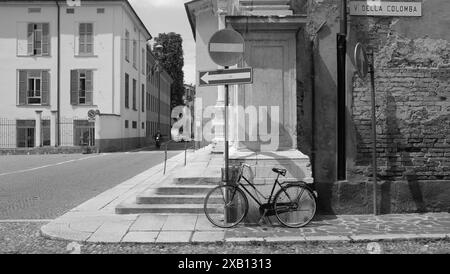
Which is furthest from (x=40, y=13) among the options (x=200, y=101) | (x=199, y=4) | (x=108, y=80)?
(x=200, y=101)

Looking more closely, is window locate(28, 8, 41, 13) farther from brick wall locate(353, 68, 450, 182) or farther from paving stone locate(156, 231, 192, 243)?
paving stone locate(156, 231, 192, 243)

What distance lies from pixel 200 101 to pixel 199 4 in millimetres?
5565

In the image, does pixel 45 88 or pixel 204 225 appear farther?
pixel 45 88

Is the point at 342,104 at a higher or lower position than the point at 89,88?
lower

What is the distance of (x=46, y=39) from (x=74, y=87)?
13.1 feet

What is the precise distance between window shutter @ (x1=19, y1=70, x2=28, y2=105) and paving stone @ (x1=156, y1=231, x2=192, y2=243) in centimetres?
2987

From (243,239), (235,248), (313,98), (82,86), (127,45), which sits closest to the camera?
(235,248)

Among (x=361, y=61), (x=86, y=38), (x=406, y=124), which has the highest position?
(x=86, y=38)

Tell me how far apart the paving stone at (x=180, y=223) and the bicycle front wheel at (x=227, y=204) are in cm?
36

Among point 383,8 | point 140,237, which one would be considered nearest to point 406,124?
point 383,8

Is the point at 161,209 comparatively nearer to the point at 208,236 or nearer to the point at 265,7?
the point at 208,236

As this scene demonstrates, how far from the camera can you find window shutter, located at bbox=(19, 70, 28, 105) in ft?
110

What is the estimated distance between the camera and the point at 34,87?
111 ft

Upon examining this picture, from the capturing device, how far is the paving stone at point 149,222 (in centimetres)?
711
